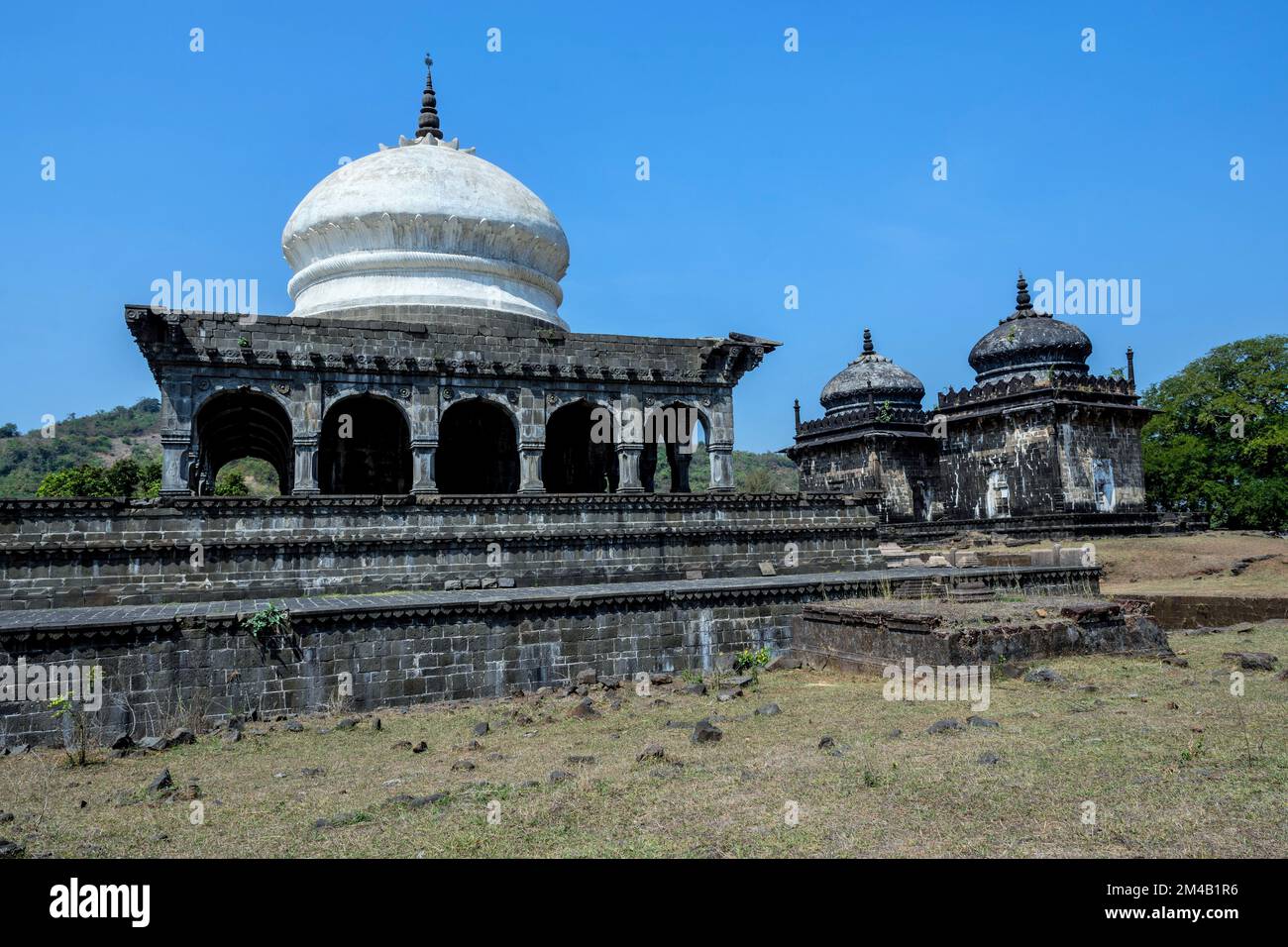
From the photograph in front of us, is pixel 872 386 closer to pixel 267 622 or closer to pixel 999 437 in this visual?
pixel 999 437

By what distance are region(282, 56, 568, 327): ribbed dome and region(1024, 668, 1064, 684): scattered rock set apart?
1428cm

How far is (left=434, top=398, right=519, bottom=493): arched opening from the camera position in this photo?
21891 mm

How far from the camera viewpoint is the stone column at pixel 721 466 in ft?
67.0

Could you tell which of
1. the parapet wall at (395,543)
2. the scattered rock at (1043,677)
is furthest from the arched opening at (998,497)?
the scattered rock at (1043,677)

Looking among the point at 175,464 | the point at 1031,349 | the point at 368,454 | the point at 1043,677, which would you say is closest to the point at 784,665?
the point at 1043,677

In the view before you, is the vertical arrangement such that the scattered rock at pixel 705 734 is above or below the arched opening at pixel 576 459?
below

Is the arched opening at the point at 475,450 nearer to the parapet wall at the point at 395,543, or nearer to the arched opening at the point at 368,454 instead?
the arched opening at the point at 368,454

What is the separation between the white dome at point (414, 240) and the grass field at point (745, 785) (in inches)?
498

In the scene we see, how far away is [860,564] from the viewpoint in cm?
1995

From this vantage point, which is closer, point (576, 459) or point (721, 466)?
point (721, 466)

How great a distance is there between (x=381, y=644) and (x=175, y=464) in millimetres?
7341

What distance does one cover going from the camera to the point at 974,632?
11461 mm
